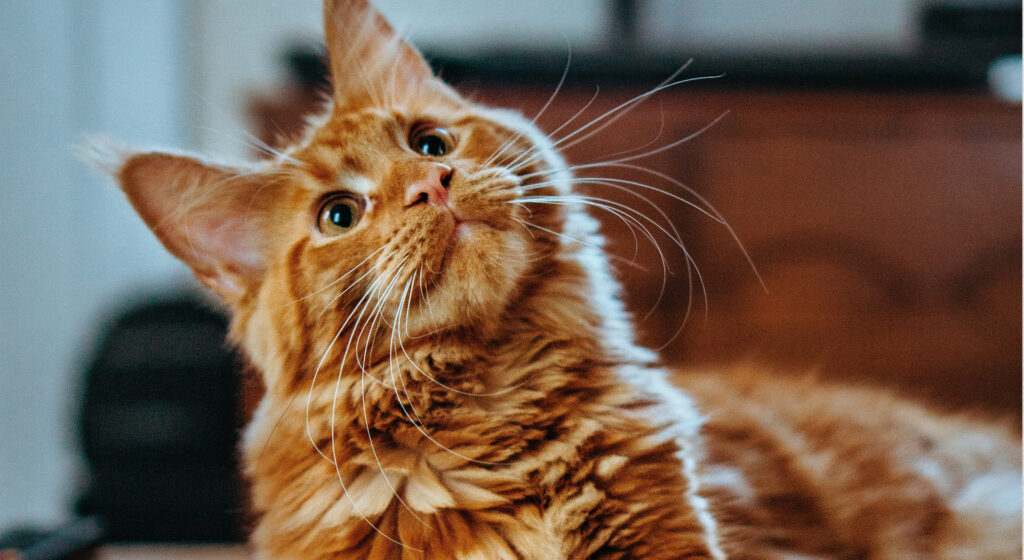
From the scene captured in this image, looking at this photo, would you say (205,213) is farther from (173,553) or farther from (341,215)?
(173,553)

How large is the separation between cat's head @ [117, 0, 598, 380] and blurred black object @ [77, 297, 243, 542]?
826mm

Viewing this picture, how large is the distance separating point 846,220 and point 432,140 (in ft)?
4.31

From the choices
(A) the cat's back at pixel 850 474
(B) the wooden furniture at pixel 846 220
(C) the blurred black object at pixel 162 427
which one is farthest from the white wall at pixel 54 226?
(A) the cat's back at pixel 850 474

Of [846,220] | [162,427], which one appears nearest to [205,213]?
[162,427]

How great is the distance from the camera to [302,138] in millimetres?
899

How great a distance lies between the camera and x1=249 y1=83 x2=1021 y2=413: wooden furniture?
1735 mm

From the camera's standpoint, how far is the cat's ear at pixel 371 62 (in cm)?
83

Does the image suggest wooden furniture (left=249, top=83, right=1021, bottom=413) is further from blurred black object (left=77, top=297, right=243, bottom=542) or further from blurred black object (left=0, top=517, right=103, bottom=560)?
blurred black object (left=0, top=517, right=103, bottom=560)

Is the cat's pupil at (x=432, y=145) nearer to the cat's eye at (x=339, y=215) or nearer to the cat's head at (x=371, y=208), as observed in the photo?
the cat's head at (x=371, y=208)

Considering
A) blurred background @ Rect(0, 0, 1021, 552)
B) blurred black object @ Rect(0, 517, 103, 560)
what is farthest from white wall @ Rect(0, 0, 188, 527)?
blurred black object @ Rect(0, 517, 103, 560)

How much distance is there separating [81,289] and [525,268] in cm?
162

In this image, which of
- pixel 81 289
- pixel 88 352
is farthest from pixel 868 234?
pixel 81 289

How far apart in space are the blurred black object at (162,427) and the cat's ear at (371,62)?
874mm

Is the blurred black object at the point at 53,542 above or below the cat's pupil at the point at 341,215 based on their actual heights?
below
